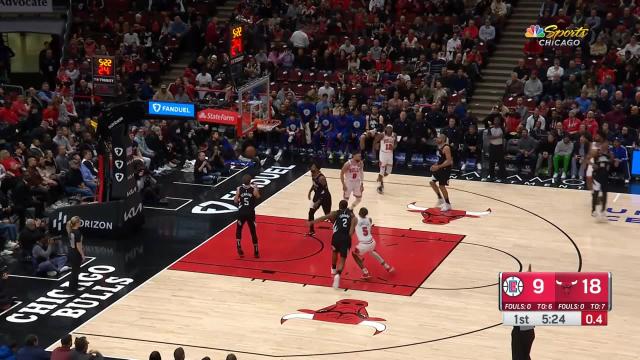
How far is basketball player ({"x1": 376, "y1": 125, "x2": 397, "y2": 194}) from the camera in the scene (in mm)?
26422

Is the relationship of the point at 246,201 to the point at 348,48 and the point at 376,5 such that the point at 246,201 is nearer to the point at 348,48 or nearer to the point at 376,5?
the point at 348,48

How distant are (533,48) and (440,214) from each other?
33.6 feet

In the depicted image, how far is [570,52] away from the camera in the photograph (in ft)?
106

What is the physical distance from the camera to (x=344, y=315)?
62.0 ft

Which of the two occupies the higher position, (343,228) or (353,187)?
(343,228)

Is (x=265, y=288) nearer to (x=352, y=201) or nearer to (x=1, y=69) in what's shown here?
(x=352, y=201)

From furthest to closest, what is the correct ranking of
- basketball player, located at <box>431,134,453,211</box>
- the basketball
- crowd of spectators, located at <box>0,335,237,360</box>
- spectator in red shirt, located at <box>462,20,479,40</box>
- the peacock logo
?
1. spectator in red shirt, located at <box>462,20,479,40</box>
2. the peacock logo
3. the basketball
4. basketball player, located at <box>431,134,453,211</box>
5. crowd of spectators, located at <box>0,335,237,360</box>

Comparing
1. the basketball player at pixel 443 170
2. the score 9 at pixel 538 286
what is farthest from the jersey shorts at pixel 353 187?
the score 9 at pixel 538 286

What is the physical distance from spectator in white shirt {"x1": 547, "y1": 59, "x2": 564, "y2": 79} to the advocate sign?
16681 mm

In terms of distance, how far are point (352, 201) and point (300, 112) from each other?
579 cm

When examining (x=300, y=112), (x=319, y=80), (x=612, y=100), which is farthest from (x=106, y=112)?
(x=612, y=100)

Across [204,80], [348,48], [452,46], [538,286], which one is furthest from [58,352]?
[452,46]

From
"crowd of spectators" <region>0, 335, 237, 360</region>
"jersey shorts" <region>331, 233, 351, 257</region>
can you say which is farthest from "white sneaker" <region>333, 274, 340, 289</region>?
"crowd of spectators" <region>0, 335, 237, 360</region>

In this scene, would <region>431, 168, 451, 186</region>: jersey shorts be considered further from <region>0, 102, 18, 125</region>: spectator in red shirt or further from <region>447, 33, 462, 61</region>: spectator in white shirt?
<region>0, 102, 18, 125</region>: spectator in red shirt
